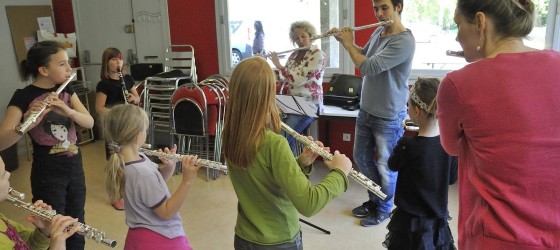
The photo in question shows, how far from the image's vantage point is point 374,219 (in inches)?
117

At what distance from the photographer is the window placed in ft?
13.4

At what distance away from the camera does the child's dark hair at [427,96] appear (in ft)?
5.98

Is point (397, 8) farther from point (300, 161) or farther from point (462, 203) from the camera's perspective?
point (462, 203)

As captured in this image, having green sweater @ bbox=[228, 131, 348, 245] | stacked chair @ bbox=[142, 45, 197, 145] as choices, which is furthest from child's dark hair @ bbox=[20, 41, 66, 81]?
stacked chair @ bbox=[142, 45, 197, 145]

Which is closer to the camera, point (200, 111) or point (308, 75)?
point (308, 75)

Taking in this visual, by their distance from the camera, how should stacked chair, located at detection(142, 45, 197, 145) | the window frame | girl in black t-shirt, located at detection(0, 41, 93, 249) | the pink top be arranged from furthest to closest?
stacked chair, located at detection(142, 45, 197, 145) < the window frame < girl in black t-shirt, located at detection(0, 41, 93, 249) < the pink top

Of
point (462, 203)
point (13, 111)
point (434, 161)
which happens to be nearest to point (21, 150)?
point (13, 111)

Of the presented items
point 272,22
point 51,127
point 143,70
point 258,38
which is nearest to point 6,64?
point 143,70

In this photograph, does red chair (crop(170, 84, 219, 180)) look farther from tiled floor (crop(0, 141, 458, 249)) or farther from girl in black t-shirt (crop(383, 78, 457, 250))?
girl in black t-shirt (crop(383, 78, 457, 250))

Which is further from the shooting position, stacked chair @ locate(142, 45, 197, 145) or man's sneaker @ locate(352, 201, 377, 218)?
stacked chair @ locate(142, 45, 197, 145)

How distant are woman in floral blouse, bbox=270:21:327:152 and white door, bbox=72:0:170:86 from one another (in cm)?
213

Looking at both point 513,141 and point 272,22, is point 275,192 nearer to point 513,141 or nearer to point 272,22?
point 513,141

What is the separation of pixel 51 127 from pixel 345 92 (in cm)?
241

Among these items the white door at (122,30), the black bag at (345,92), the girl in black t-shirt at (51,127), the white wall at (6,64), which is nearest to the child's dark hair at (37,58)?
the girl in black t-shirt at (51,127)
